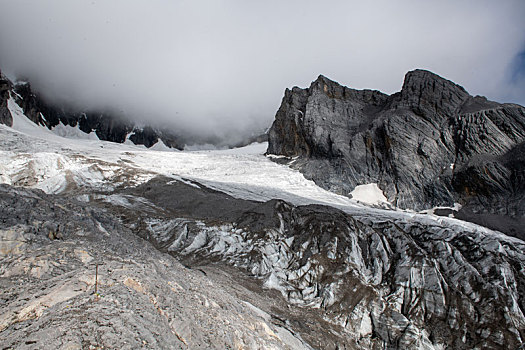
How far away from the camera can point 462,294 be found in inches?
513

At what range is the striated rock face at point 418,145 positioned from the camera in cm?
3288

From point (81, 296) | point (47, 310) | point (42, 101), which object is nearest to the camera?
point (47, 310)

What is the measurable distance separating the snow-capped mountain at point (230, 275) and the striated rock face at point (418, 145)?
632 inches

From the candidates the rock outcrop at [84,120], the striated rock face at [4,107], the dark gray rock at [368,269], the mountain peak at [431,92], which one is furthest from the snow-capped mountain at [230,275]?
the rock outcrop at [84,120]

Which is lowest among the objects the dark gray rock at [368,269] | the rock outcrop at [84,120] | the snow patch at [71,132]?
the dark gray rock at [368,269]

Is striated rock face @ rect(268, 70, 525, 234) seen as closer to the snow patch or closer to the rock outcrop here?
the rock outcrop

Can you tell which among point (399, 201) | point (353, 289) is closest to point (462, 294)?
point (353, 289)

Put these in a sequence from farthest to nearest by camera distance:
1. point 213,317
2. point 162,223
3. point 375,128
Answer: point 375,128, point 162,223, point 213,317

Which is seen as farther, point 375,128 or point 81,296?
point 375,128

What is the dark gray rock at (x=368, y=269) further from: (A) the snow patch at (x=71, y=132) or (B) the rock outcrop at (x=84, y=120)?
(A) the snow patch at (x=71, y=132)

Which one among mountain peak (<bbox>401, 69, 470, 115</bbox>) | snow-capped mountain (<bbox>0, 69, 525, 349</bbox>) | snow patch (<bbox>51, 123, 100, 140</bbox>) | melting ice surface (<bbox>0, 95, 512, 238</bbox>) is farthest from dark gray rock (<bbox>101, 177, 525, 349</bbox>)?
snow patch (<bbox>51, 123, 100, 140</bbox>)

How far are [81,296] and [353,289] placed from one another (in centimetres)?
1161

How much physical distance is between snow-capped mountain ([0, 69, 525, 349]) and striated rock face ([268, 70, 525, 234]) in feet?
52.7

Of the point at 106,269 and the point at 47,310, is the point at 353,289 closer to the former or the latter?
the point at 106,269
